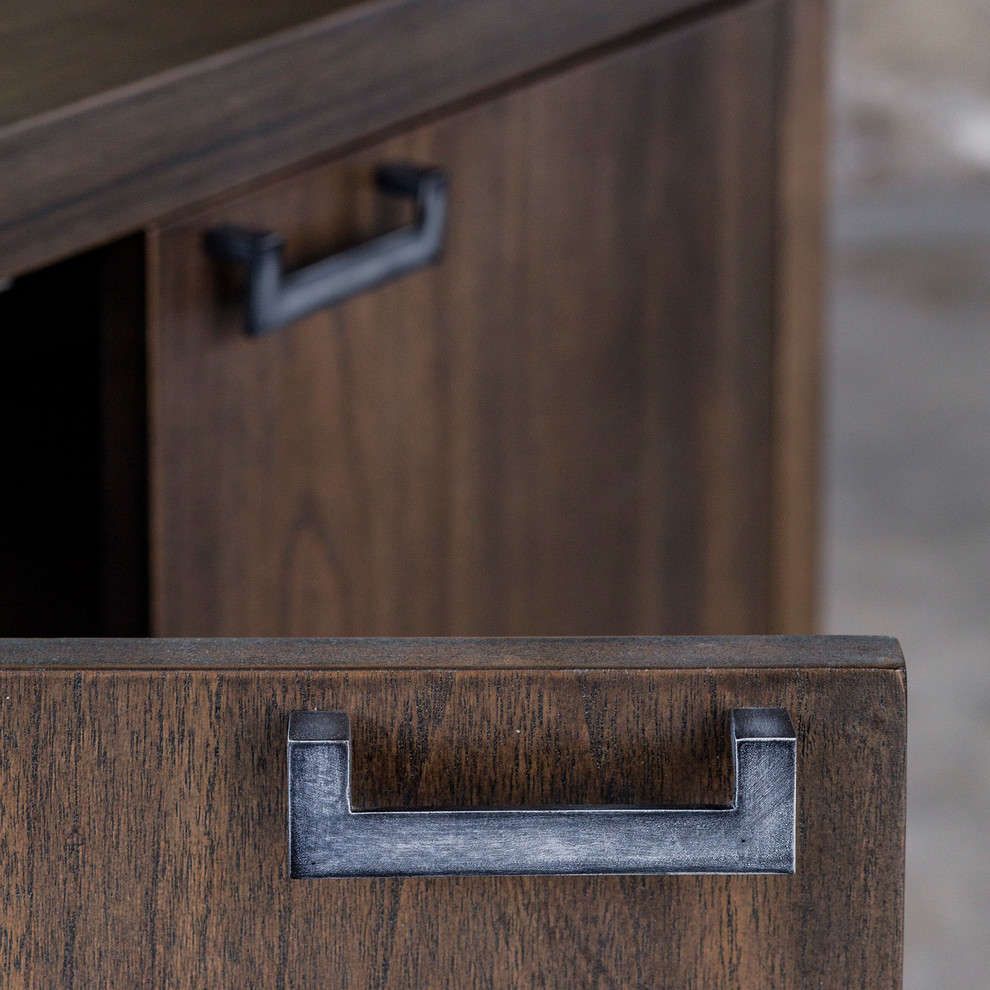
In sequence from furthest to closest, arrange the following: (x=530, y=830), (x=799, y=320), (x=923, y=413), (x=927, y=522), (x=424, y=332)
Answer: (x=923, y=413) < (x=927, y=522) < (x=799, y=320) < (x=424, y=332) < (x=530, y=830)

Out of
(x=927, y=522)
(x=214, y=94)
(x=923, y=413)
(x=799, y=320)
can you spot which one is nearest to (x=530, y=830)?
(x=214, y=94)

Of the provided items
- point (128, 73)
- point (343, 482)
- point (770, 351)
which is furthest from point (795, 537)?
point (128, 73)

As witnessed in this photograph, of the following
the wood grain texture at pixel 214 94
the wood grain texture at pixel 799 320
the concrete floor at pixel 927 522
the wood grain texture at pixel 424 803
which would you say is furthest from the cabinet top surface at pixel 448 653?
the concrete floor at pixel 927 522

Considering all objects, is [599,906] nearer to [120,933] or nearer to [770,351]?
[120,933]

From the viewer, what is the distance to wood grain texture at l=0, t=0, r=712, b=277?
333 mm

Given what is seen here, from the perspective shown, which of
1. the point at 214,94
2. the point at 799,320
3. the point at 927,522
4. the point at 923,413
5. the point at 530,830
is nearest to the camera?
the point at 530,830

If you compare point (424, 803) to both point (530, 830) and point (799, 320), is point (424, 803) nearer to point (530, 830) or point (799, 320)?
point (530, 830)

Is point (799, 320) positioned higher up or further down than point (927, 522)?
higher up

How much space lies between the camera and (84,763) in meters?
0.23

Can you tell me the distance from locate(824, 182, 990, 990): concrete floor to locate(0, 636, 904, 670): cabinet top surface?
838 millimetres

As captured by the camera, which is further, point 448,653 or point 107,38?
point 107,38

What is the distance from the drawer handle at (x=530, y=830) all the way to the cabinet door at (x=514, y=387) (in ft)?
0.69

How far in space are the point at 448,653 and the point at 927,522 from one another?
1.80 m

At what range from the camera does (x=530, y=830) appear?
0.71 feet
